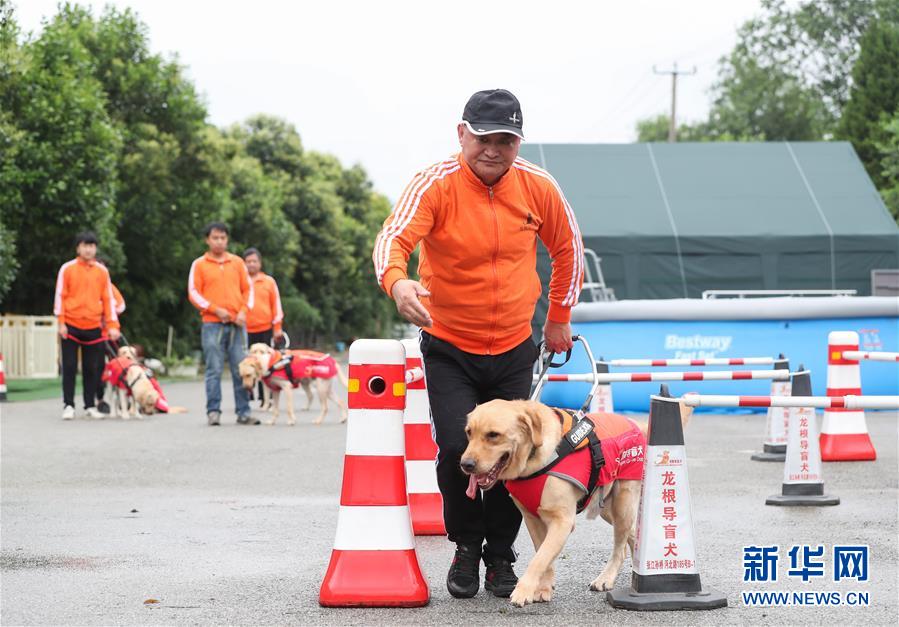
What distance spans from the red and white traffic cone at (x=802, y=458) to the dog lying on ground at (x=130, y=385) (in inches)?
407

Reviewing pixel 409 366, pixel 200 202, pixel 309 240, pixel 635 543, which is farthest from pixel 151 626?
pixel 309 240

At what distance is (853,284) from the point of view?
26688 mm

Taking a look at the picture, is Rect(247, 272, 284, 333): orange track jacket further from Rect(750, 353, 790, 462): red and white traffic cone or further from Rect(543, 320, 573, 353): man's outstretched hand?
Rect(543, 320, 573, 353): man's outstretched hand

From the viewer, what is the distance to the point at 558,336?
632cm

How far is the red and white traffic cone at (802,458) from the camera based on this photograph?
9094 millimetres

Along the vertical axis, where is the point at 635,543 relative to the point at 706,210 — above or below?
below

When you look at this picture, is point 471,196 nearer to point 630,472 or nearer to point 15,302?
point 630,472

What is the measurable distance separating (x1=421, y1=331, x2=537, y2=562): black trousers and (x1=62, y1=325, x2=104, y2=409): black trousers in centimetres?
1167

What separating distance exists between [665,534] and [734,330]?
12666 mm

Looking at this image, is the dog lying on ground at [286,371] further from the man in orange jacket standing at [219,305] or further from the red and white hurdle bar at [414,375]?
the red and white hurdle bar at [414,375]

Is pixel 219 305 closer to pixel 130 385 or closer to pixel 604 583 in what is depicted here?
pixel 130 385

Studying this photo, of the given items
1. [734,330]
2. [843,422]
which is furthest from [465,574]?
[734,330]

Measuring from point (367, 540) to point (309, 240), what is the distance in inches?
2419

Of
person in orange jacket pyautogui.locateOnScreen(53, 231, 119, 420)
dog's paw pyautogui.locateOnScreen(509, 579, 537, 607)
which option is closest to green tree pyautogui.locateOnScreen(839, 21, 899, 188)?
person in orange jacket pyautogui.locateOnScreen(53, 231, 119, 420)
